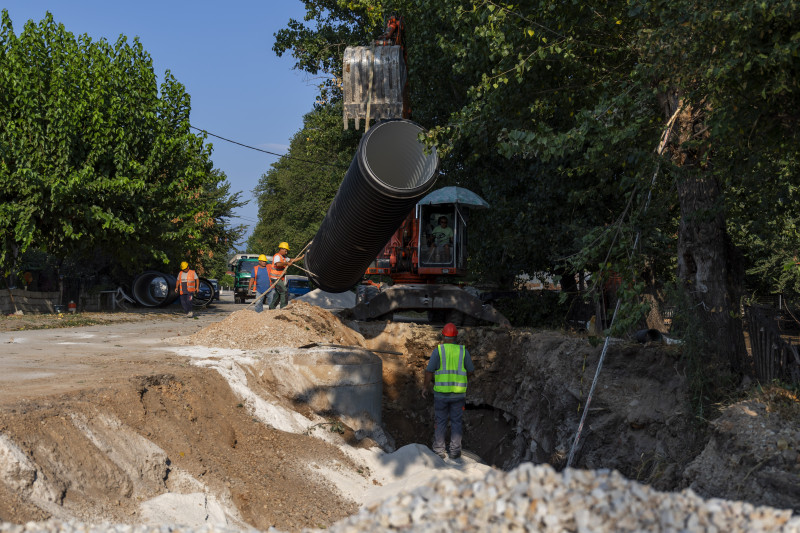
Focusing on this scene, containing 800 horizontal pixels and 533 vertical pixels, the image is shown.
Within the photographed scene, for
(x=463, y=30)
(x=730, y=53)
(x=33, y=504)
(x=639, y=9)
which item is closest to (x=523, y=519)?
(x=33, y=504)

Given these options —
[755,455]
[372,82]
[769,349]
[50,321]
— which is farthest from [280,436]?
[50,321]

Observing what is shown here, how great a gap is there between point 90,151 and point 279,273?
7729mm

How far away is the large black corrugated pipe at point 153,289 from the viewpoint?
78.2 ft

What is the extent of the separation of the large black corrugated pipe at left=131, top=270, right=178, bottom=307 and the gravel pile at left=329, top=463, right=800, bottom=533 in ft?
71.7

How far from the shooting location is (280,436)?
750 centimetres

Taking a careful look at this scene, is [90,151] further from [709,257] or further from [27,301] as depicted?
[709,257]

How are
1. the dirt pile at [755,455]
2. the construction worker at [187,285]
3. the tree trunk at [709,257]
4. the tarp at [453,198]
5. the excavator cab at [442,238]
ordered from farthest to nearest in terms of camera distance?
the construction worker at [187,285], the excavator cab at [442,238], the tarp at [453,198], the tree trunk at [709,257], the dirt pile at [755,455]

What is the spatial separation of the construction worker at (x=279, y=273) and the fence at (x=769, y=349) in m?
8.52

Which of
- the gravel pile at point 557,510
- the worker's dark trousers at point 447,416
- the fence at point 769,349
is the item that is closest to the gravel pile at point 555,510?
the gravel pile at point 557,510

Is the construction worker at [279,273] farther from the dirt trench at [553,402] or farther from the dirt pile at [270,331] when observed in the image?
the dirt trench at [553,402]

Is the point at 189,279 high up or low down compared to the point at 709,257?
down

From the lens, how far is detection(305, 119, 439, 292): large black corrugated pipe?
8188mm

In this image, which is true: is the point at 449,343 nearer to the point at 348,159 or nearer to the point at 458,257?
the point at 458,257

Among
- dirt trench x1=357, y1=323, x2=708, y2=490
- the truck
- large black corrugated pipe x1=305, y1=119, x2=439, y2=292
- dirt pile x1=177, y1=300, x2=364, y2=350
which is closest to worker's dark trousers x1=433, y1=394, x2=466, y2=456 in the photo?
dirt trench x1=357, y1=323, x2=708, y2=490
